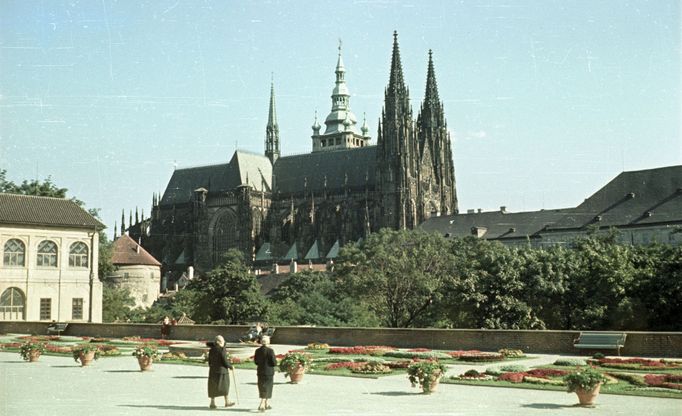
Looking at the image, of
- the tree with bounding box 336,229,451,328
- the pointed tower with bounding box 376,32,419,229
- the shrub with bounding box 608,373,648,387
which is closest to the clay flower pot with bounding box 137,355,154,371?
the shrub with bounding box 608,373,648,387

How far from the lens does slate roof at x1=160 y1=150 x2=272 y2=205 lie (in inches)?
5640

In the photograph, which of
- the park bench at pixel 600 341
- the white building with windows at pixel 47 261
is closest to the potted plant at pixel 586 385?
the park bench at pixel 600 341

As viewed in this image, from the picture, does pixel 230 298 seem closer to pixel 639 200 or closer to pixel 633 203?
pixel 633 203

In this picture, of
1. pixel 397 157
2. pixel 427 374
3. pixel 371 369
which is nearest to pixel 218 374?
pixel 427 374

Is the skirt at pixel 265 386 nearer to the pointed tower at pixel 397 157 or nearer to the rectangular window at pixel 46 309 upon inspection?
the rectangular window at pixel 46 309

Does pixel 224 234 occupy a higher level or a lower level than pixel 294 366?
higher

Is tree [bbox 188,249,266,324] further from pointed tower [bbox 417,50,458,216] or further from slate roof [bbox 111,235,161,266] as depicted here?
pointed tower [bbox 417,50,458,216]

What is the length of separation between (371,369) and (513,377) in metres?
4.38

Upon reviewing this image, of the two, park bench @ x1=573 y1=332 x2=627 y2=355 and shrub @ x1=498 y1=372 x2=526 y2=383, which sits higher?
park bench @ x1=573 y1=332 x2=627 y2=355

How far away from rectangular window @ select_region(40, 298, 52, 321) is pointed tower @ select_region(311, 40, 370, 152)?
355 ft

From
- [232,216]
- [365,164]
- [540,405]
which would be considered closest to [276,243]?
[232,216]

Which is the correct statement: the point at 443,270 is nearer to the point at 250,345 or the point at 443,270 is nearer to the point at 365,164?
the point at 250,345

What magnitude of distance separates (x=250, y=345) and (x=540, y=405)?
1289cm

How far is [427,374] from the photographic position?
61.2 feet
